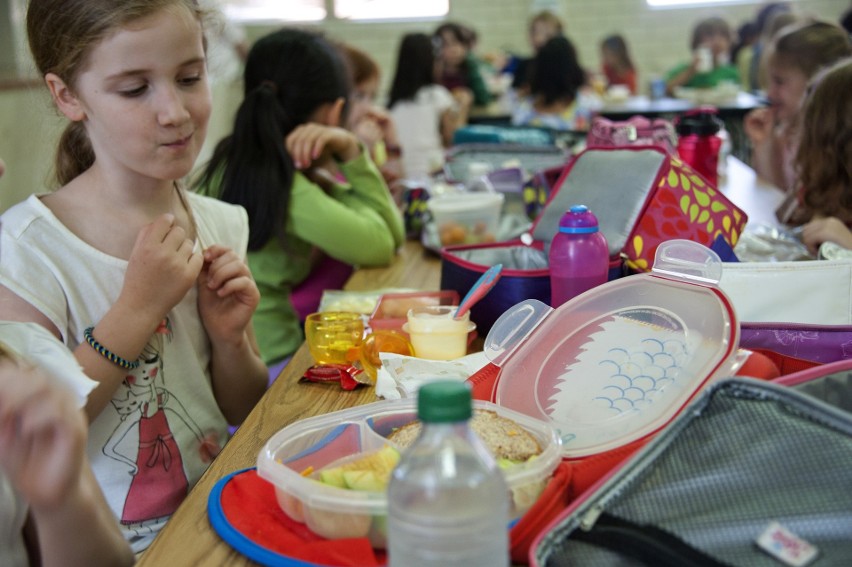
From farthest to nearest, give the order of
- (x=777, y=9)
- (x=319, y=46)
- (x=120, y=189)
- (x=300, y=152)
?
(x=777, y=9) < (x=319, y=46) < (x=300, y=152) < (x=120, y=189)

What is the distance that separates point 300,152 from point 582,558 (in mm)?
1627

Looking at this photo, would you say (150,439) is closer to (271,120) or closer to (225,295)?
(225,295)

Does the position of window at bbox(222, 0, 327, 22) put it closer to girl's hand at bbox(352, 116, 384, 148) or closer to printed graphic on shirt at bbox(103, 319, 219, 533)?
girl's hand at bbox(352, 116, 384, 148)

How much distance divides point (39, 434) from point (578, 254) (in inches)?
31.5

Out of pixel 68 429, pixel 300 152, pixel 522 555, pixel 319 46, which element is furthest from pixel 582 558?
pixel 319 46

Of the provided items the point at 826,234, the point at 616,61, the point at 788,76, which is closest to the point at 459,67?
the point at 616,61

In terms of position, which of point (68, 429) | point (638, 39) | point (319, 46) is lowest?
point (638, 39)

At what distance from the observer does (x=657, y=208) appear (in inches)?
59.3

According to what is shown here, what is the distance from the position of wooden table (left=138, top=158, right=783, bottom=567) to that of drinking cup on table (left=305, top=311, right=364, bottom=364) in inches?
1.9

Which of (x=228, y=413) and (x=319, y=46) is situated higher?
(x=319, y=46)

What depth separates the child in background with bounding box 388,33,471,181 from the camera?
465 cm

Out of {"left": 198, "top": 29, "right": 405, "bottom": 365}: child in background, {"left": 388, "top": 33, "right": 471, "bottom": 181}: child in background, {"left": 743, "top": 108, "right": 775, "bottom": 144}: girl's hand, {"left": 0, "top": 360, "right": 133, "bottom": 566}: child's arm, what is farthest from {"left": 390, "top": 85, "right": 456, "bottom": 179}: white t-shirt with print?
{"left": 0, "top": 360, "right": 133, "bottom": 566}: child's arm

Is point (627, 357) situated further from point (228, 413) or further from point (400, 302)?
point (228, 413)

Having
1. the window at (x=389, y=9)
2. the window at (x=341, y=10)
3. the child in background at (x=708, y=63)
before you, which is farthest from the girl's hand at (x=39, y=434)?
the window at (x=389, y=9)
